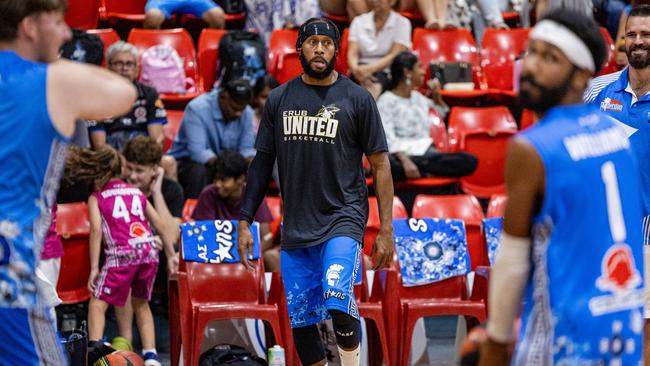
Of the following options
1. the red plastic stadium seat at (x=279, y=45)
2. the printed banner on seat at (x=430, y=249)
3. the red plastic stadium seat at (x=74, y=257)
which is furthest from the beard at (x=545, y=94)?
the red plastic stadium seat at (x=279, y=45)

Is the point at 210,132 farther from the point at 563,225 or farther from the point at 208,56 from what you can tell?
the point at 563,225

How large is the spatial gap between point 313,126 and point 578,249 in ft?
9.02

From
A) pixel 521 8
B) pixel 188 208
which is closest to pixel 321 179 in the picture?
pixel 188 208

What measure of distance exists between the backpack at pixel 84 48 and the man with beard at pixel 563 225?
6293mm

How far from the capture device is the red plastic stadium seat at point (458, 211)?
810cm

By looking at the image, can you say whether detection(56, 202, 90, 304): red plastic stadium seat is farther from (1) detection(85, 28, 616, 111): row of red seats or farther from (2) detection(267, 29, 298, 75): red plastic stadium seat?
(2) detection(267, 29, 298, 75): red plastic stadium seat

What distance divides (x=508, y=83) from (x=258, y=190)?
5.24 meters

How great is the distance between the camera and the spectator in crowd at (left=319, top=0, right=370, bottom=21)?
10.7 m

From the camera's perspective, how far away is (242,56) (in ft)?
32.0

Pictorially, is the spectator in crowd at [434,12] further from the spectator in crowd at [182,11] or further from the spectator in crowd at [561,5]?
the spectator in crowd at [182,11]

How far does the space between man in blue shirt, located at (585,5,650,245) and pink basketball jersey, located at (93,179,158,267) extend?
309 centimetres

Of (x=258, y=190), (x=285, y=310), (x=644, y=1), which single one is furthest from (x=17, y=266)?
(x=644, y=1)

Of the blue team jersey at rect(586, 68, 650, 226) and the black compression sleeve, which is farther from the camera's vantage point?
the black compression sleeve

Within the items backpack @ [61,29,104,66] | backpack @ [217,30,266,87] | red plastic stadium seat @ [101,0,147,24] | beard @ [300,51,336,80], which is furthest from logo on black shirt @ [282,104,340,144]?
red plastic stadium seat @ [101,0,147,24]
